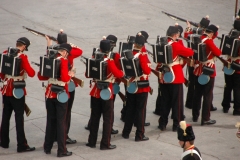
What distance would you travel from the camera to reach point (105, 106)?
33.4 feet

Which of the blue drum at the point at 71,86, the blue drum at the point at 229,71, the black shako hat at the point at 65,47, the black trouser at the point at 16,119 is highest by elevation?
the black shako hat at the point at 65,47

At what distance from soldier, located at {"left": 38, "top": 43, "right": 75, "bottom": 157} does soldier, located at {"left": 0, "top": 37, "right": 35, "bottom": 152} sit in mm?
322

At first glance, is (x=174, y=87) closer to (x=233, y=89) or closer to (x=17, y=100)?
(x=233, y=89)

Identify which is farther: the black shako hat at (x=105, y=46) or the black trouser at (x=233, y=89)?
the black trouser at (x=233, y=89)

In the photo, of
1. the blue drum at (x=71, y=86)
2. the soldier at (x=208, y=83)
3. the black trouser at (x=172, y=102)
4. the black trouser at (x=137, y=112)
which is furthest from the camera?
the soldier at (x=208, y=83)

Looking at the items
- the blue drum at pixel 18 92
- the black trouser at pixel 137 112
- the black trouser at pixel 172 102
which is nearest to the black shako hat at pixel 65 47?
the blue drum at pixel 18 92

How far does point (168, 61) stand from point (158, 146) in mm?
1498

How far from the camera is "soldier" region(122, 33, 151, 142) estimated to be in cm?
1038

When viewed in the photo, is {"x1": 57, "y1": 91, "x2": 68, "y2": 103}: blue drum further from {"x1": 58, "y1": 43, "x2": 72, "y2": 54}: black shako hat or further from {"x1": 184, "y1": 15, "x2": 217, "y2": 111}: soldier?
{"x1": 184, "y1": 15, "x2": 217, "y2": 111}: soldier

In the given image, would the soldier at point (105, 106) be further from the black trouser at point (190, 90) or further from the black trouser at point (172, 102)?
the black trouser at point (190, 90)

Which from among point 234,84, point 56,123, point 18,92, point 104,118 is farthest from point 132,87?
point 234,84

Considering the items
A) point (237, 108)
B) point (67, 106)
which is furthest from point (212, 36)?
point (67, 106)

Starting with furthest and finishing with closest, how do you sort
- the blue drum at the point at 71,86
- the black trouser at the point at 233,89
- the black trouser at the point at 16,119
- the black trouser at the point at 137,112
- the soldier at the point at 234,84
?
the black trouser at the point at 233,89, the soldier at the point at 234,84, the black trouser at the point at 137,112, the blue drum at the point at 71,86, the black trouser at the point at 16,119

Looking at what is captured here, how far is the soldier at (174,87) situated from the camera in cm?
1086
